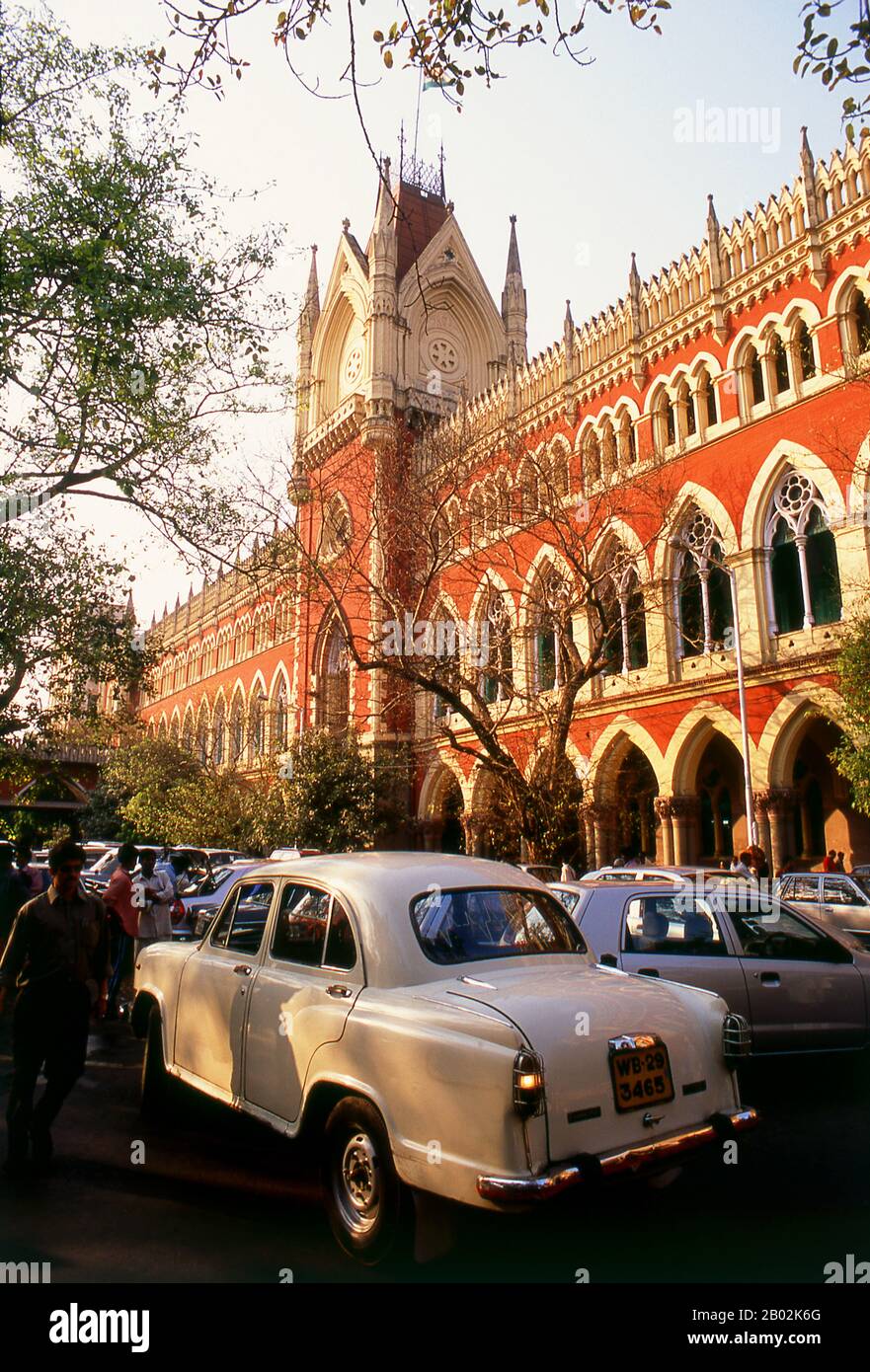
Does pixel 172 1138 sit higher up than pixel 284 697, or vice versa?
pixel 284 697

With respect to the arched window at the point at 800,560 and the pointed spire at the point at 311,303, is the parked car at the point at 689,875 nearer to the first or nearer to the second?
the arched window at the point at 800,560

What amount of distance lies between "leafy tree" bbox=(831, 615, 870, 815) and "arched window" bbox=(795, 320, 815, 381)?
6.33 meters

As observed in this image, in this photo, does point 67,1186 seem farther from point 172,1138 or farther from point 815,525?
point 815,525

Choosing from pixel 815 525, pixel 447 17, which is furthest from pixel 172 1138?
pixel 815 525

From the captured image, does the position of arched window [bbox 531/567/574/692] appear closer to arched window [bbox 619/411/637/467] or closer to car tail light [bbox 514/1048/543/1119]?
arched window [bbox 619/411/637/467]

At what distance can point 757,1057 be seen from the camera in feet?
20.3

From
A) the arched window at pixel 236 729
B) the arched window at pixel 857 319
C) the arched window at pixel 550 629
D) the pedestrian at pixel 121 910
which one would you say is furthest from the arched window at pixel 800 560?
the arched window at pixel 236 729

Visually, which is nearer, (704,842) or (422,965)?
(422,965)

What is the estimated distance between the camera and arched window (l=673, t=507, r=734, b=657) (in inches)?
739

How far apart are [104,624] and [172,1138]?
9.34 metres

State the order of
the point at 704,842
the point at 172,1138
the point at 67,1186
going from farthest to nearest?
the point at 704,842 < the point at 172,1138 < the point at 67,1186

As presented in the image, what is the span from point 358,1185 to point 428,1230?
401mm

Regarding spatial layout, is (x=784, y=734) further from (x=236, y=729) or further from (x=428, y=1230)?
(x=236, y=729)
